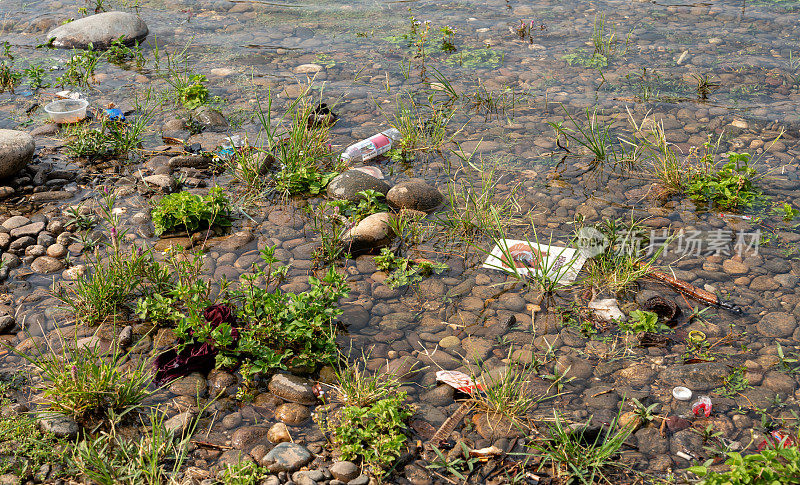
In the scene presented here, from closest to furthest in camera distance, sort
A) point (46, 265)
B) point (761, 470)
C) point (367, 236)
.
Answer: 1. point (761, 470)
2. point (46, 265)
3. point (367, 236)

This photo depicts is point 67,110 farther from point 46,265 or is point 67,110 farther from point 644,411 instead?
point 644,411

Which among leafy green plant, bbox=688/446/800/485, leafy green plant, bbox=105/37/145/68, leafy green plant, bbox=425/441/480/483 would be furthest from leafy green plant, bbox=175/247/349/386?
leafy green plant, bbox=105/37/145/68

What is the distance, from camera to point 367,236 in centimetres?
496

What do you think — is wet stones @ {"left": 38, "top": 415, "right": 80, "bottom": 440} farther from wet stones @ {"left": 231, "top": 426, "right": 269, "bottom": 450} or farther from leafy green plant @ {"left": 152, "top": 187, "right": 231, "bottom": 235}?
leafy green plant @ {"left": 152, "top": 187, "right": 231, "bottom": 235}

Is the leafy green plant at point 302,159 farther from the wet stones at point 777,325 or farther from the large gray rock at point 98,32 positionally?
the large gray rock at point 98,32

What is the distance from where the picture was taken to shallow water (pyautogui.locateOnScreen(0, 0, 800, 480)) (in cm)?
408

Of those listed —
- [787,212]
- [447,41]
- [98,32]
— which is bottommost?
[787,212]

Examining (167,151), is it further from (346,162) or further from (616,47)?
(616,47)

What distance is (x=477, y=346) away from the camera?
409 centimetres

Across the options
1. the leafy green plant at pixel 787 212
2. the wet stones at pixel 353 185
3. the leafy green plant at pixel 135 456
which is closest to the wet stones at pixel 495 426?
the leafy green plant at pixel 135 456

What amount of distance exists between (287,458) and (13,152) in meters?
3.99

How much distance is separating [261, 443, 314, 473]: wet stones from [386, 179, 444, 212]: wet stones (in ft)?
8.22

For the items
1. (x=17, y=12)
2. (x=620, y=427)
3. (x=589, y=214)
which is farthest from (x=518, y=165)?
(x=17, y=12)

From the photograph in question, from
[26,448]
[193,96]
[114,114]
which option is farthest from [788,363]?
[114,114]
